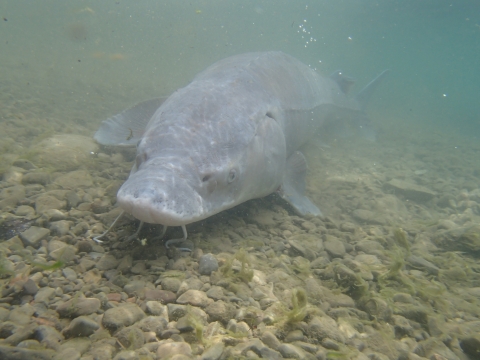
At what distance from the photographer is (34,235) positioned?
2.35 metres

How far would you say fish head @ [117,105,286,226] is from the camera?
7.02ft

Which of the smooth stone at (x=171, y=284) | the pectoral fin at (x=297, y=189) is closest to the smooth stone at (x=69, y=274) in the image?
the smooth stone at (x=171, y=284)

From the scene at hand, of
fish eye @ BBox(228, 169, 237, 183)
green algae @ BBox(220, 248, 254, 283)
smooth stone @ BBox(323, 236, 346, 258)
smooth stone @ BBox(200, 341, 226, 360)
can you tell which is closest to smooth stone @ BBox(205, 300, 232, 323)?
smooth stone @ BBox(200, 341, 226, 360)

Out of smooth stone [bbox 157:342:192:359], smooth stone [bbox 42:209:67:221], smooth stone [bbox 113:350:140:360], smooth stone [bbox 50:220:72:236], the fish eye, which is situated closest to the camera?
smooth stone [bbox 113:350:140:360]

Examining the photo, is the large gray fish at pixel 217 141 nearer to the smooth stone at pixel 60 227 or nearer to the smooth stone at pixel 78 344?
the smooth stone at pixel 60 227

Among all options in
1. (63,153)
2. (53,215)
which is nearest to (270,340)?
(53,215)

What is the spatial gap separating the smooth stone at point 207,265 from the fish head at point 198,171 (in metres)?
0.33

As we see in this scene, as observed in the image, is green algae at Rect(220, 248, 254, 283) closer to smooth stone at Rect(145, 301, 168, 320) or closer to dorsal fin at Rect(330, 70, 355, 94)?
smooth stone at Rect(145, 301, 168, 320)

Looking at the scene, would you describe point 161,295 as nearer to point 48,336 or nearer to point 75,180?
point 48,336

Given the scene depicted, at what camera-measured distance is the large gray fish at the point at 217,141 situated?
2.30 meters

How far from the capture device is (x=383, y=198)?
5.54m

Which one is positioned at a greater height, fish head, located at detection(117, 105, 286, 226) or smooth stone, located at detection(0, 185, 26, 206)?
fish head, located at detection(117, 105, 286, 226)

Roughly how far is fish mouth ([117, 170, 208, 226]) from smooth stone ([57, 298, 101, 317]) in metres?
0.62

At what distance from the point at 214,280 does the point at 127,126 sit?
3.43 meters
